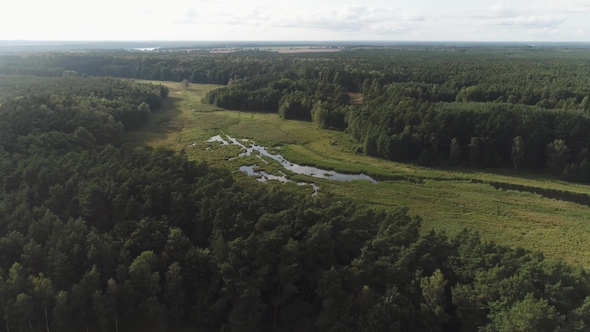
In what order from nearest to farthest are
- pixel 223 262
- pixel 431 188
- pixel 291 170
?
pixel 223 262, pixel 431 188, pixel 291 170

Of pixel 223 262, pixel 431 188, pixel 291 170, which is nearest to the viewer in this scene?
pixel 223 262

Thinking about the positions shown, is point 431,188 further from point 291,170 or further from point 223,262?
point 223,262

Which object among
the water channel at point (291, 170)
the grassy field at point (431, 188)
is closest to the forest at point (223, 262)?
the grassy field at point (431, 188)

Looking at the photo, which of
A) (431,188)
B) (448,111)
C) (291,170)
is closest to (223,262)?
(291,170)

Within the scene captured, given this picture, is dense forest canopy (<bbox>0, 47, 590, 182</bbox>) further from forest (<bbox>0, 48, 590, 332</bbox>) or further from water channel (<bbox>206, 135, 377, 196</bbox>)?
forest (<bbox>0, 48, 590, 332</bbox>)

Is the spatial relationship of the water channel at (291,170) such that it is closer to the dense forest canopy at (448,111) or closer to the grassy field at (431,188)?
the grassy field at (431,188)

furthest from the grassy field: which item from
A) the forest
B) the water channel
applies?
the forest

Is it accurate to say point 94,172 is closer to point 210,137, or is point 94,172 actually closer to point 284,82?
A: point 210,137

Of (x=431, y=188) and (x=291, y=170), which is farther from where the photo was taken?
(x=291, y=170)
